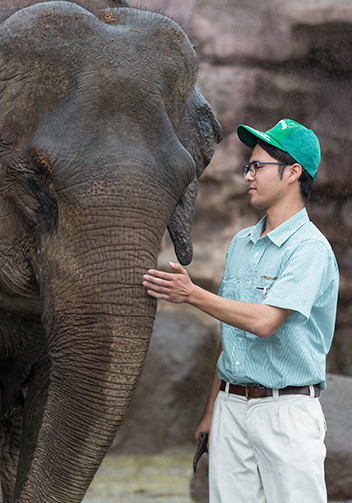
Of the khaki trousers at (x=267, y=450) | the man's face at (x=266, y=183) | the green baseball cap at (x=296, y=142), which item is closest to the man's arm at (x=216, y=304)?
the khaki trousers at (x=267, y=450)

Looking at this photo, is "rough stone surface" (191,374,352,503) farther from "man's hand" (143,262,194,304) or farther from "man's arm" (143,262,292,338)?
"man's hand" (143,262,194,304)

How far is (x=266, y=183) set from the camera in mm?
2584

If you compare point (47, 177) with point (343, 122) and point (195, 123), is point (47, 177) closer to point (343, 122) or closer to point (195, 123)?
point (195, 123)

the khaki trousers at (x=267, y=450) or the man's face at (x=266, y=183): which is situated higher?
the man's face at (x=266, y=183)

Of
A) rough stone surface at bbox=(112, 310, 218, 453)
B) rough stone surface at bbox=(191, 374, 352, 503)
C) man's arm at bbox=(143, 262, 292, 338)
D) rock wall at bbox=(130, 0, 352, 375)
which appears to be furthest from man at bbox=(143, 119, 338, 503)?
rock wall at bbox=(130, 0, 352, 375)

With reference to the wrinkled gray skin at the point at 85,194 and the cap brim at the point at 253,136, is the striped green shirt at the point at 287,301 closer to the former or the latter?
the cap brim at the point at 253,136

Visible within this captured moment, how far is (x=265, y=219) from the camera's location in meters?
2.73

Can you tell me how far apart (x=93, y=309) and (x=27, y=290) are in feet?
1.30

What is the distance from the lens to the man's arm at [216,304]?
2324mm

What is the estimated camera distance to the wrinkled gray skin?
2346 millimetres

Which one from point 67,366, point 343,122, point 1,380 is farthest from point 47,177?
point 343,122

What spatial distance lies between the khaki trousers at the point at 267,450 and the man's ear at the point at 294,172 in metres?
0.60

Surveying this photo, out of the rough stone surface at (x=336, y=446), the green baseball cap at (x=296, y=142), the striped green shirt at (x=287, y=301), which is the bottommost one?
the rough stone surface at (x=336, y=446)

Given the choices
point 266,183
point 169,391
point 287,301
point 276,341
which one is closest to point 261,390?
point 276,341
